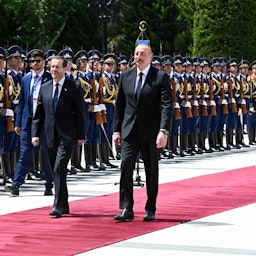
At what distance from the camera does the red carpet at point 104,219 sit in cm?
1003

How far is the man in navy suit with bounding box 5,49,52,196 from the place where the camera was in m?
14.1

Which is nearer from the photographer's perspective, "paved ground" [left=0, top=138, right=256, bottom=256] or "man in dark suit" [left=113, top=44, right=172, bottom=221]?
"paved ground" [left=0, top=138, right=256, bottom=256]

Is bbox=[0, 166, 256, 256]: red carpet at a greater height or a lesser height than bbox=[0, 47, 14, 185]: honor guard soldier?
lesser

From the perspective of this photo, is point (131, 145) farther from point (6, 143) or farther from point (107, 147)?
point (107, 147)

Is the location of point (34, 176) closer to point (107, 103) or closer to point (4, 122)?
point (4, 122)

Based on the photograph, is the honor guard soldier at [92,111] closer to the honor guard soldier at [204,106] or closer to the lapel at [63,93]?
the honor guard soldier at [204,106]

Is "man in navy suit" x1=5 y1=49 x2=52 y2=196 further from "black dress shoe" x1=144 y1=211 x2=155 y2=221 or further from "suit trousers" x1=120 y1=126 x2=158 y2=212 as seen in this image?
"black dress shoe" x1=144 y1=211 x2=155 y2=221

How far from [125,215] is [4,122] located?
4.66 m

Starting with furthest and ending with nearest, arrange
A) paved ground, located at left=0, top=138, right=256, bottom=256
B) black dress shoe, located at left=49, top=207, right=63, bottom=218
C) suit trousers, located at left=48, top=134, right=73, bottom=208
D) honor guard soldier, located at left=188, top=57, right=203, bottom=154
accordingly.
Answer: honor guard soldier, located at left=188, top=57, right=203, bottom=154
suit trousers, located at left=48, top=134, right=73, bottom=208
black dress shoe, located at left=49, top=207, right=63, bottom=218
paved ground, located at left=0, top=138, right=256, bottom=256

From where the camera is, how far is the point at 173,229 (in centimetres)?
1102

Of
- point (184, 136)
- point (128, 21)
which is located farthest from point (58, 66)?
point (128, 21)

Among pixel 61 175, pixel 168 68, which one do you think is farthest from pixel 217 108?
pixel 61 175

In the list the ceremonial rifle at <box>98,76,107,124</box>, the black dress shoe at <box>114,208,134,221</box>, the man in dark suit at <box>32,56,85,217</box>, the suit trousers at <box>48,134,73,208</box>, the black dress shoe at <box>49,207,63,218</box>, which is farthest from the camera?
the ceremonial rifle at <box>98,76,107,124</box>

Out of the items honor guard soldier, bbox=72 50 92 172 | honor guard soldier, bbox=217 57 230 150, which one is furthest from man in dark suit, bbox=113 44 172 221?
honor guard soldier, bbox=217 57 230 150
